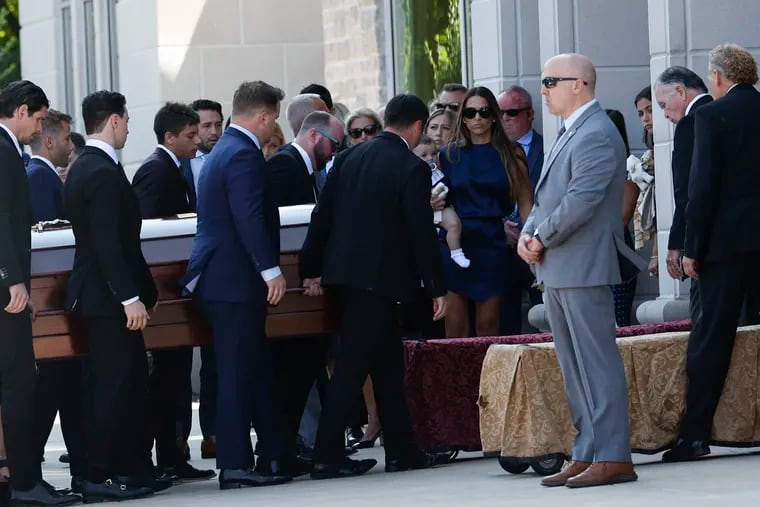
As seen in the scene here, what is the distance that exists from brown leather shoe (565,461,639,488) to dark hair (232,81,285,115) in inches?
97.8

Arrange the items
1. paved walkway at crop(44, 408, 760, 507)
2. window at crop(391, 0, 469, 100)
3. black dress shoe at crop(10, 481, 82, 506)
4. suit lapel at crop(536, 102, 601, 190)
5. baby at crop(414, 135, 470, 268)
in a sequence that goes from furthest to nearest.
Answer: window at crop(391, 0, 469, 100), baby at crop(414, 135, 470, 268), black dress shoe at crop(10, 481, 82, 506), suit lapel at crop(536, 102, 601, 190), paved walkway at crop(44, 408, 760, 507)

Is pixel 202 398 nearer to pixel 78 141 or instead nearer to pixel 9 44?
pixel 78 141

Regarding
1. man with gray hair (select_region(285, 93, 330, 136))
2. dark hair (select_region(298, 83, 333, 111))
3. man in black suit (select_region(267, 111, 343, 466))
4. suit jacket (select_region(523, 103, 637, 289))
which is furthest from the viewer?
dark hair (select_region(298, 83, 333, 111))

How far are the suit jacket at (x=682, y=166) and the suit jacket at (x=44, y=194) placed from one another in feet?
10.6

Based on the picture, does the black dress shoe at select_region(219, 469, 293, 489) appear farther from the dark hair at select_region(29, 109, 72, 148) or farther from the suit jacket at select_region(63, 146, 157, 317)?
the dark hair at select_region(29, 109, 72, 148)

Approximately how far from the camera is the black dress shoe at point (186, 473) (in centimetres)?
1024

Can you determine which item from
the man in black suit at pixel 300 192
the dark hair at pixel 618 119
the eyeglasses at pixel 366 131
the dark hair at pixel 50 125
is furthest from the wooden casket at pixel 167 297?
the dark hair at pixel 618 119

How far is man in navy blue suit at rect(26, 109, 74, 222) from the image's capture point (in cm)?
1055

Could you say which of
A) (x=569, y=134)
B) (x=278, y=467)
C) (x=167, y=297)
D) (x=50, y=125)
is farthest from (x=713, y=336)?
(x=50, y=125)

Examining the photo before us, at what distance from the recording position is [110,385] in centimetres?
929

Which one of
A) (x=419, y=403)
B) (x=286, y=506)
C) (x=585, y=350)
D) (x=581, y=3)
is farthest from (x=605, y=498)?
(x=581, y=3)

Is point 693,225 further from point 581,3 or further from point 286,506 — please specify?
point 581,3

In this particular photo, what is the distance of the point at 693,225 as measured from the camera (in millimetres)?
9203

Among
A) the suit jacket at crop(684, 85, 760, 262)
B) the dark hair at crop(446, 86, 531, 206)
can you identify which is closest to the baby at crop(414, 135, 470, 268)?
the dark hair at crop(446, 86, 531, 206)
